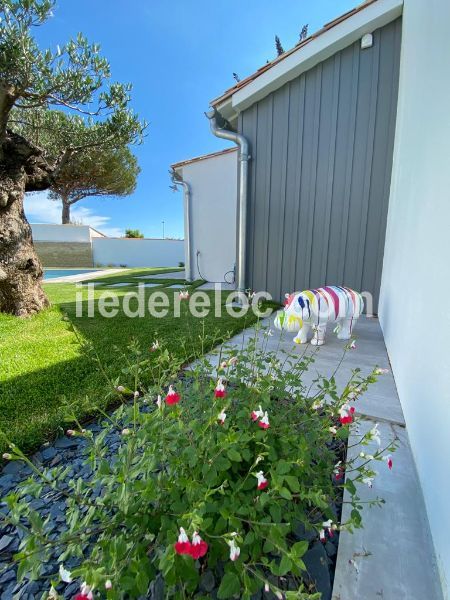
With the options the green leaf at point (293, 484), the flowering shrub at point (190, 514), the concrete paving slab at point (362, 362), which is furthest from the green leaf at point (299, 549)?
the concrete paving slab at point (362, 362)

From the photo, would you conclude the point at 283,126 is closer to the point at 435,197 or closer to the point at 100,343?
the point at 435,197

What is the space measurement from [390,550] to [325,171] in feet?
16.4

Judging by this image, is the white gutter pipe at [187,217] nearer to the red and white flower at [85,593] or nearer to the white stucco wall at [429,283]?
the white stucco wall at [429,283]

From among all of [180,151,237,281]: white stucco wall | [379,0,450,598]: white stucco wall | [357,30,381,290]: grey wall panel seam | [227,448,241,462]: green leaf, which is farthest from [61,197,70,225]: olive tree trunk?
[227,448,241,462]: green leaf

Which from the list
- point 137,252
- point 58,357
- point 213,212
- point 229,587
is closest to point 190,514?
point 229,587

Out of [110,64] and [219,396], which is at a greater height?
[110,64]

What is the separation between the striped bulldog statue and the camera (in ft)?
9.65

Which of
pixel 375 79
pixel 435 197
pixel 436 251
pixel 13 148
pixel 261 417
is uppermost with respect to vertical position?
pixel 375 79

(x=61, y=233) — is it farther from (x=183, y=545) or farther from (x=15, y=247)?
(x=183, y=545)

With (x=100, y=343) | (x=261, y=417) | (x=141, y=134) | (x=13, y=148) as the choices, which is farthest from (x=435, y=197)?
(x=141, y=134)

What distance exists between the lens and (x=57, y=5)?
390cm

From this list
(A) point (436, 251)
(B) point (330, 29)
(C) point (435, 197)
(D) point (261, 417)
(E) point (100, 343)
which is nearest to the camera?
→ (D) point (261, 417)

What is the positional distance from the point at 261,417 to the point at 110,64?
6177mm

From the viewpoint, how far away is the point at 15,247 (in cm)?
401
